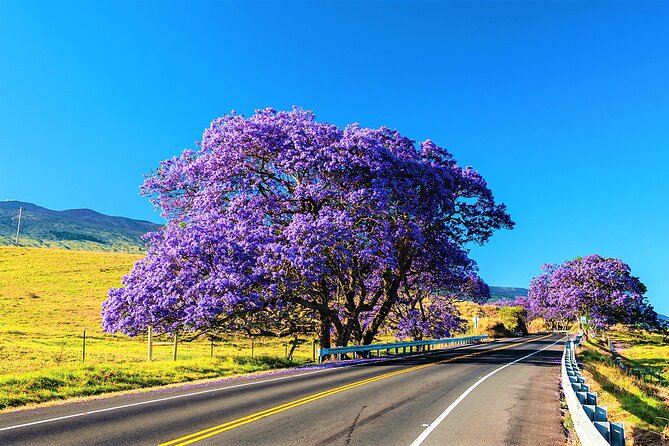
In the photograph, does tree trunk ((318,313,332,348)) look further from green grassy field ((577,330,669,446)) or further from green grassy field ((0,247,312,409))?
green grassy field ((577,330,669,446))

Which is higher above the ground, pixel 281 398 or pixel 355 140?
pixel 355 140

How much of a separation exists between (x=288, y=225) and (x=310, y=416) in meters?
16.2

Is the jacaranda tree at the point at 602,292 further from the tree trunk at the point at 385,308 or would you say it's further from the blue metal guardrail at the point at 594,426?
the blue metal guardrail at the point at 594,426

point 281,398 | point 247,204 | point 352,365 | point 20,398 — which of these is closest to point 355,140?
point 247,204

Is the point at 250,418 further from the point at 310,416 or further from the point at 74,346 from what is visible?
the point at 74,346

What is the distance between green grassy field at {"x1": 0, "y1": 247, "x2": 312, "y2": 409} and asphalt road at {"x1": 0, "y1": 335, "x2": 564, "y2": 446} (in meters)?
2.55

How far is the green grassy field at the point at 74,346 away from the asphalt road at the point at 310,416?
255 centimetres

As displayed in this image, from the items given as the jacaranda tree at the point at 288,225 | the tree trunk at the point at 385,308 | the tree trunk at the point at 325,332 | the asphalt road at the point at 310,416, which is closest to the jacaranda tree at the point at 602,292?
the jacaranda tree at the point at 288,225

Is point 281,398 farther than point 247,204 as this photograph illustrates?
No

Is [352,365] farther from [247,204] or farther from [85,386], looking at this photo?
[85,386]

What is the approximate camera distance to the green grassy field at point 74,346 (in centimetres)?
1634

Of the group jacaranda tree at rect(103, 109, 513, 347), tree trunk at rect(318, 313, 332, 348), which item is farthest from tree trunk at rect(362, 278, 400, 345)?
tree trunk at rect(318, 313, 332, 348)

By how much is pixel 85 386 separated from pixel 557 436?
45.9 feet

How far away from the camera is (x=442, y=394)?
49.4 ft
